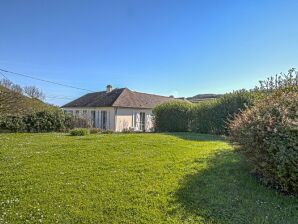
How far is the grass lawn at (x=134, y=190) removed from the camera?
4.86 m

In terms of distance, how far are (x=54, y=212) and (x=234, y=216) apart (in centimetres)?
326

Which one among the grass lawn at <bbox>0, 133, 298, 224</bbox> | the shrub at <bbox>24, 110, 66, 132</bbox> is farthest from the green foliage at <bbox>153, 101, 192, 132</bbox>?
the grass lawn at <bbox>0, 133, 298, 224</bbox>

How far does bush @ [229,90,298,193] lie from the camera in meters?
5.39

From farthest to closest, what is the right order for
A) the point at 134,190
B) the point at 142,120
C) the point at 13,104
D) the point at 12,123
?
the point at 142,120
the point at 13,104
the point at 12,123
the point at 134,190

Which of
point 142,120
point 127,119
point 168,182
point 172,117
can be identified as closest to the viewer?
point 168,182

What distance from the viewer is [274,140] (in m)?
5.61

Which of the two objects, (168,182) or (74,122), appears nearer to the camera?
(168,182)

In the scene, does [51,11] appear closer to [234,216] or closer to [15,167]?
[15,167]

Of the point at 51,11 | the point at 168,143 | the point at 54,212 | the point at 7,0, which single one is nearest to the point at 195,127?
the point at 168,143

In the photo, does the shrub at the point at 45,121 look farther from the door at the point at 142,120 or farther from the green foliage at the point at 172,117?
the door at the point at 142,120

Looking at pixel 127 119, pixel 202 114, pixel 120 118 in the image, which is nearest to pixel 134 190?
pixel 202 114

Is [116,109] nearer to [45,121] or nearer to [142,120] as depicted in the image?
[142,120]

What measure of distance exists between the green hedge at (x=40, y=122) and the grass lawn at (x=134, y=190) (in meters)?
9.60

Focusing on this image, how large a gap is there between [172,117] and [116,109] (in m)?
8.35
